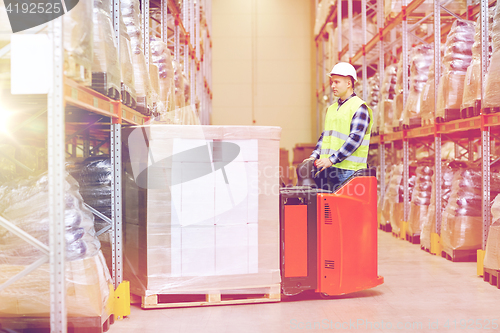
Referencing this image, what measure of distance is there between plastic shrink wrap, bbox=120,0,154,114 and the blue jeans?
178 centimetres

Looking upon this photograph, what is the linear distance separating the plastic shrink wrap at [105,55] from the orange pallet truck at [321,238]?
163cm

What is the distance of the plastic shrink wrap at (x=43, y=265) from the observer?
117 inches

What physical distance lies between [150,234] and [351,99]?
2.17 metres

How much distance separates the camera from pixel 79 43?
2709mm

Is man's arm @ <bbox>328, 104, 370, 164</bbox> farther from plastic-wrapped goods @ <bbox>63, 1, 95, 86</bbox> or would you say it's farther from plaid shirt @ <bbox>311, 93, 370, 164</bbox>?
plastic-wrapped goods @ <bbox>63, 1, 95, 86</bbox>

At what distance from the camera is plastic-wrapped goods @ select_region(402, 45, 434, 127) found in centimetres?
694

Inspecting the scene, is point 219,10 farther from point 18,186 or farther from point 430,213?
point 18,186

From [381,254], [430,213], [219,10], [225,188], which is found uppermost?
[219,10]

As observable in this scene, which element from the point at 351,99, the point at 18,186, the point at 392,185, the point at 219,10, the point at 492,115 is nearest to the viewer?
the point at 18,186


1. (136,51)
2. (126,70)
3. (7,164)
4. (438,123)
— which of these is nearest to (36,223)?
(126,70)

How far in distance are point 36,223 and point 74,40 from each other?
1220 millimetres

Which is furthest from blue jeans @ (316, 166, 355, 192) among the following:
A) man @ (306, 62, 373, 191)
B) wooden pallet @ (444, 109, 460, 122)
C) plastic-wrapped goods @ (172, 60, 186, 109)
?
plastic-wrapped goods @ (172, 60, 186, 109)

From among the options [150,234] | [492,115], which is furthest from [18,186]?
[492,115]

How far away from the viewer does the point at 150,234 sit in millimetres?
3656
